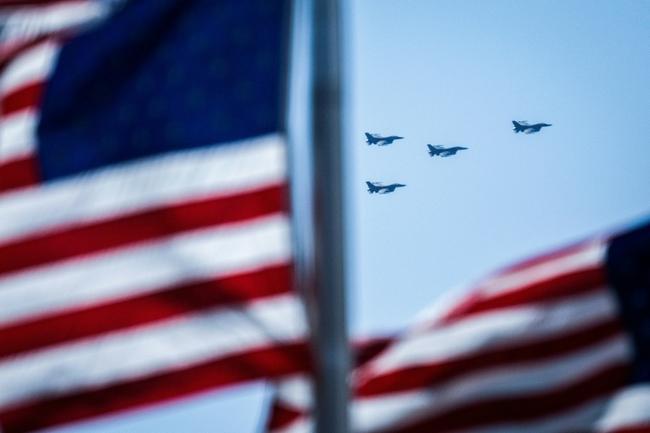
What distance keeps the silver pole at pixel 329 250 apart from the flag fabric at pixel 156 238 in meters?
0.81

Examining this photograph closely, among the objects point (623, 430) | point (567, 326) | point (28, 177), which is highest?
point (28, 177)

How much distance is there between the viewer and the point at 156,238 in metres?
5.63

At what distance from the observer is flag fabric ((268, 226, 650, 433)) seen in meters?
6.69

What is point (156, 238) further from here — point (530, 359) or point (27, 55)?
point (530, 359)

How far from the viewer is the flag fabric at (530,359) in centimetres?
669

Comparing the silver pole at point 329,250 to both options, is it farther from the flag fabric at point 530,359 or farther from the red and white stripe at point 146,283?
the flag fabric at point 530,359

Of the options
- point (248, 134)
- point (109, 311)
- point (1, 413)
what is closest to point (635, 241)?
point (248, 134)

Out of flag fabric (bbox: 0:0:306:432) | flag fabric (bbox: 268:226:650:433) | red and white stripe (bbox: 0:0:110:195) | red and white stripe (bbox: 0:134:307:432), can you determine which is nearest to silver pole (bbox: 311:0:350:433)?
flag fabric (bbox: 0:0:306:432)

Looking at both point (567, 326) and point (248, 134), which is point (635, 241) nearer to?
point (567, 326)

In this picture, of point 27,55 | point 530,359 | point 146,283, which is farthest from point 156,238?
point 530,359

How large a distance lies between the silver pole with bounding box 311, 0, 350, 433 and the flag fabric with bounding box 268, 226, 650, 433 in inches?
80.3

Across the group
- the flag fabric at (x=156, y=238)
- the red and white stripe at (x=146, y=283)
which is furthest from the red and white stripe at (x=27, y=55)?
the red and white stripe at (x=146, y=283)

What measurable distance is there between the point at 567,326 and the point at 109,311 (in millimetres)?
2653

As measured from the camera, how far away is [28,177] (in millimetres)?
5777
